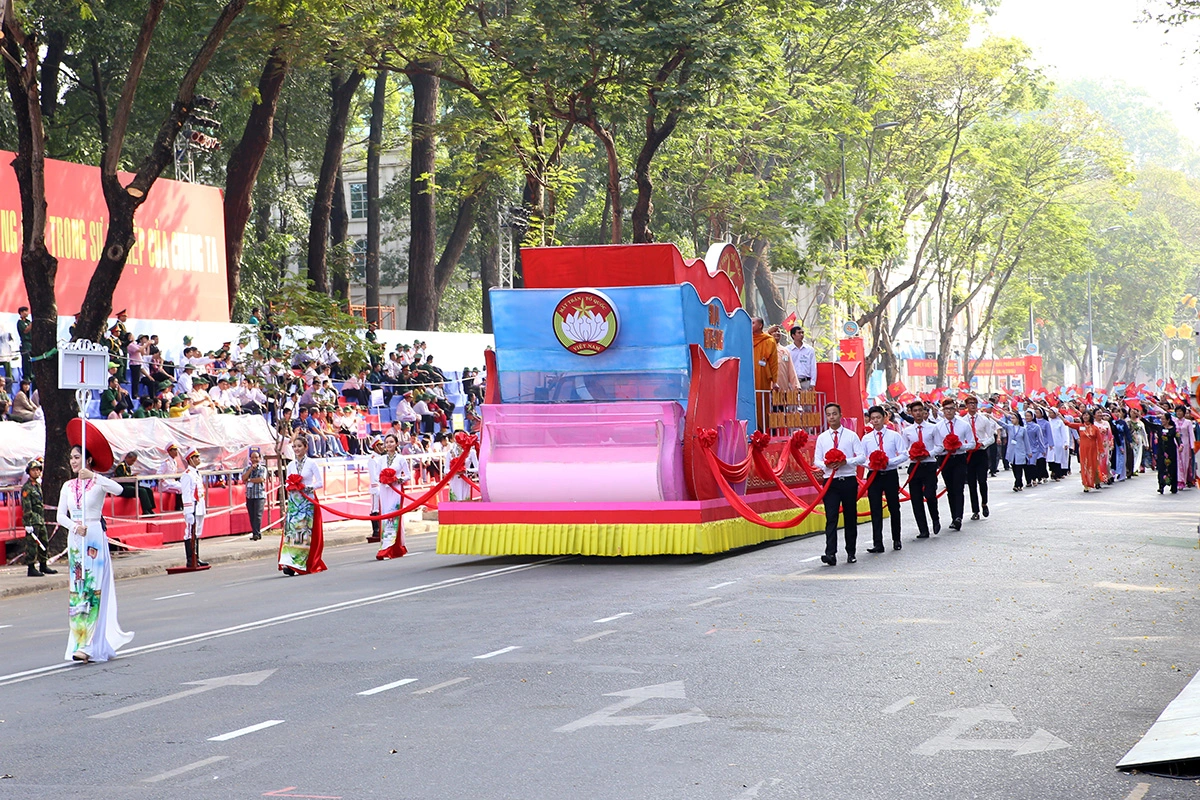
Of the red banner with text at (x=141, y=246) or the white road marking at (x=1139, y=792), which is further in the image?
the red banner with text at (x=141, y=246)

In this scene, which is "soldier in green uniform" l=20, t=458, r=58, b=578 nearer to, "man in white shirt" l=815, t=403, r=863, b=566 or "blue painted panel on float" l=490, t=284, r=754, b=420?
"blue painted panel on float" l=490, t=284, r=754, b=420

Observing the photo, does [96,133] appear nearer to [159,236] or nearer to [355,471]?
[159,236]

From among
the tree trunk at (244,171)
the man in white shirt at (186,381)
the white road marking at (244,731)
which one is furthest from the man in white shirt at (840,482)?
the tree trunk at (244,171)

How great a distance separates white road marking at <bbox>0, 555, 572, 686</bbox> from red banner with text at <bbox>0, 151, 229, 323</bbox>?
14.3 meters

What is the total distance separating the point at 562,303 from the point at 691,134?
20.6 m

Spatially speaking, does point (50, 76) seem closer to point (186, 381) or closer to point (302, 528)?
point (186, 381)

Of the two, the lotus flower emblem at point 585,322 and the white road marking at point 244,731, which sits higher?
the lotus flower emblem at point 585,322

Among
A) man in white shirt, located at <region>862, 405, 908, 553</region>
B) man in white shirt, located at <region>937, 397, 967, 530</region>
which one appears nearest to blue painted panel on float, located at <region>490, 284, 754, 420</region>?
man in white shirt, located at <region>862, 405, 908, 553</region>

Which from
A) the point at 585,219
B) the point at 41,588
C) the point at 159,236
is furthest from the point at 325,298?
the point at 585,219

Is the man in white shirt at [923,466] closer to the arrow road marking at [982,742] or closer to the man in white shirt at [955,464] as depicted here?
the man in white shirt at [955,464]

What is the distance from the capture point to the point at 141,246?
1154 inches

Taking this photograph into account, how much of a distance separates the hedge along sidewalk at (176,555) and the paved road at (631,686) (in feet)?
7.97

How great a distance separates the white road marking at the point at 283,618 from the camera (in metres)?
10.6

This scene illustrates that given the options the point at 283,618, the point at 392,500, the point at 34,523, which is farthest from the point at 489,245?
the point at 283,618
